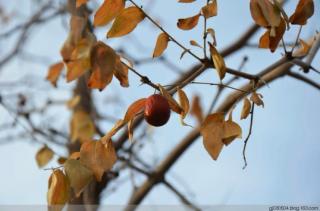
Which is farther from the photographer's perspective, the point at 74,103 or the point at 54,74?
the point at 74,103

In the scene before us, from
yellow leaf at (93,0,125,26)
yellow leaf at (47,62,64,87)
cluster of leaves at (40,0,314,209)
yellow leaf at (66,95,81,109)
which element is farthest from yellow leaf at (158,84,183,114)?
yellow leaf at (66,95,81,109)

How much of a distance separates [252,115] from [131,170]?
52.3 inches

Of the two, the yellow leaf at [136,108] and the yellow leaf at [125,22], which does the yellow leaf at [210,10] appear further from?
the yellow leaf at [136,108]

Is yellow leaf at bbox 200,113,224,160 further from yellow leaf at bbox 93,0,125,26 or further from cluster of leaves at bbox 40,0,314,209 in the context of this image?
yellow leaf at bbox 93,0,125,26

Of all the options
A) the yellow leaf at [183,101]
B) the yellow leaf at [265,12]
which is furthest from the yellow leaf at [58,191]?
the yellow leaf at [265,12]

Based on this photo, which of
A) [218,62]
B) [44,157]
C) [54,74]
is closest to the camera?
[218,62]

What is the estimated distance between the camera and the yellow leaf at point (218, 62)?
1048 millimetres

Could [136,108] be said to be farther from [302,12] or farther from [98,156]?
[302,12]

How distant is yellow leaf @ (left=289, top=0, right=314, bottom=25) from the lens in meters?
1.12

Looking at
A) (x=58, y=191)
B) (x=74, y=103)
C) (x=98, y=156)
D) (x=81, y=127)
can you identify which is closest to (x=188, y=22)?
(x=98, y=156)

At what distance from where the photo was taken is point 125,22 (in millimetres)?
1091

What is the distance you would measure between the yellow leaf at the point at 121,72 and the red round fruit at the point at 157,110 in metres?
0.07

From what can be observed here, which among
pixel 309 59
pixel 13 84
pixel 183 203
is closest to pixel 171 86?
pixel 309 59

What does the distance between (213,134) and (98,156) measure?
285mm
